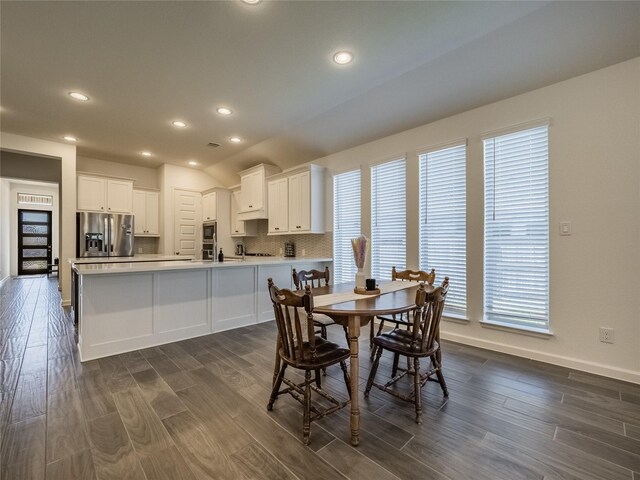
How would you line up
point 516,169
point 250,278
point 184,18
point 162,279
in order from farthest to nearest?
1. point 250,278
2. point 162,279
3. point 516,169
4. point 184,18

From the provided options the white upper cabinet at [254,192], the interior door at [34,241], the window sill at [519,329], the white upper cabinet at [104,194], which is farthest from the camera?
the interior door at [34,241]

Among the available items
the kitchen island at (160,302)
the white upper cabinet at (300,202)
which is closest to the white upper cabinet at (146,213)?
the kitchen island at (160,302)

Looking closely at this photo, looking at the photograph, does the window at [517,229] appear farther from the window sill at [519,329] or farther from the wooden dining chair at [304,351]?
the wooden dining chair at [304,351]

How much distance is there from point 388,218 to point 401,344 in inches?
90.5

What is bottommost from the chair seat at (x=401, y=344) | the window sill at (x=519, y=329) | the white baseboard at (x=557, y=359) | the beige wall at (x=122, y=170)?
the white baseboard at (x=557, y=359)

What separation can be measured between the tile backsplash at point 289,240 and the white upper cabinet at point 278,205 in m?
0.44

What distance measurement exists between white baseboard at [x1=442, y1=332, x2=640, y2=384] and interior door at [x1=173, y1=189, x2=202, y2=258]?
5.44 m

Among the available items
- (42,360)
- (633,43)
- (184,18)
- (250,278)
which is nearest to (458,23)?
(633,43)

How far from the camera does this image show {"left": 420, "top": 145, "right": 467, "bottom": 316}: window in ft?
11.1

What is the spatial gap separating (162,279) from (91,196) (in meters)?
3.62

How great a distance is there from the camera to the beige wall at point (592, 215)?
239 cm

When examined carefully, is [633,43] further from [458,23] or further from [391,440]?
[391,440]

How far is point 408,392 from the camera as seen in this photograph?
7.30 feet

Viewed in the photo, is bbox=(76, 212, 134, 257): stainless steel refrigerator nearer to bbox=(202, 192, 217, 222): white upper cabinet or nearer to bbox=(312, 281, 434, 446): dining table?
bbox=(202, 192, 217, 222): white upper cabinet
